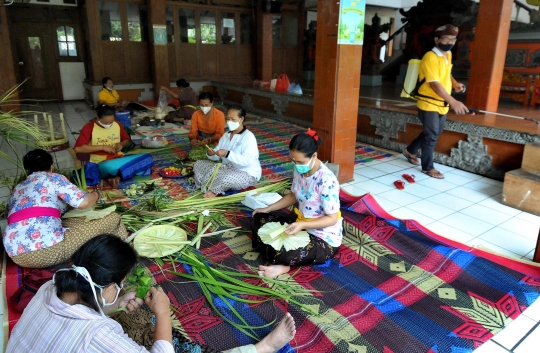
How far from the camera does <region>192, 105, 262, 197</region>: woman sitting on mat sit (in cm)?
388

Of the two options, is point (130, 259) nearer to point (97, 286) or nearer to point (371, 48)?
point (97, 286)

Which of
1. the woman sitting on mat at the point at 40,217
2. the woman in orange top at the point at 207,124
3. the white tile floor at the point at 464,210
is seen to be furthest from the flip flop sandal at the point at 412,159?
the woman sitting on mat at the point at 40,217

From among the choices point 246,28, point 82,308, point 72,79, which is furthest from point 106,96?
point 82,308

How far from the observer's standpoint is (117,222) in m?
2.87

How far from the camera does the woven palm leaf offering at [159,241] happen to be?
2.82 m

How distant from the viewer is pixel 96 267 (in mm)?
1341

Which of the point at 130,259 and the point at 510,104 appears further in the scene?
the point at 510,104

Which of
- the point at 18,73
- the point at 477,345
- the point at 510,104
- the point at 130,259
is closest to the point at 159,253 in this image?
the point at 130,259

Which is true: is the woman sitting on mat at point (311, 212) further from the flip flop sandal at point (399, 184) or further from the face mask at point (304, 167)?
the flip flop sandal at point (399, 184)

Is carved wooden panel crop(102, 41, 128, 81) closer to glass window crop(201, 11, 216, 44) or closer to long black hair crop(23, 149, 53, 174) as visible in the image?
glass window crop(201, 11, 216, 44)

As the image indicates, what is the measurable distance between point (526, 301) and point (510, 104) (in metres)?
5.36

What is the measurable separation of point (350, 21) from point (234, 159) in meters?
1.91

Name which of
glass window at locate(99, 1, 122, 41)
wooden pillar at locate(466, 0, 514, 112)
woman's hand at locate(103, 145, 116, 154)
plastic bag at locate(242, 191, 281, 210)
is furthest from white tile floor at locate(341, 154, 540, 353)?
glass window at locate(99, 1, 122, 41)

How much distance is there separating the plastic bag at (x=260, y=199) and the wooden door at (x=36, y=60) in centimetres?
948
